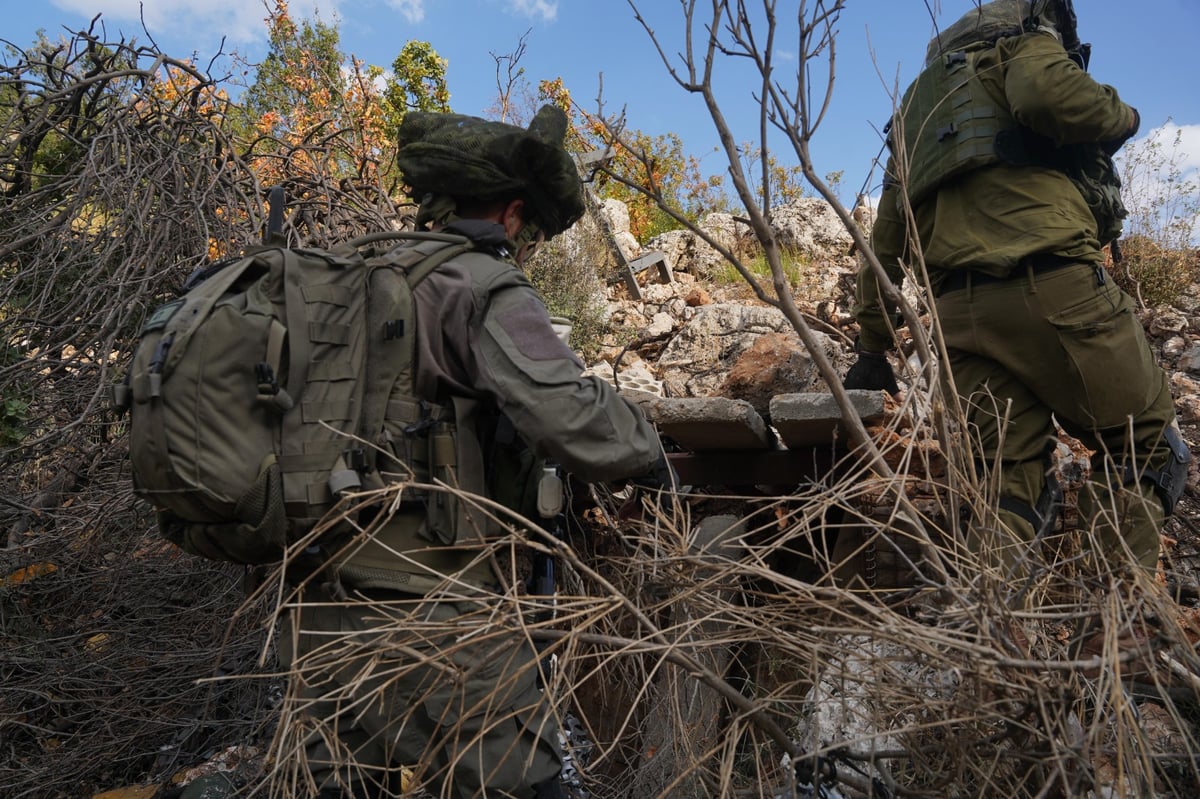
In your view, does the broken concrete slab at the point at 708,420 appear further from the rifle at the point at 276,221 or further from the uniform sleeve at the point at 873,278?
the rifle at the point at 276,221

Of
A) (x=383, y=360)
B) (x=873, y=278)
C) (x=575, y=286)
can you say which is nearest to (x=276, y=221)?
(x=383, y=360)

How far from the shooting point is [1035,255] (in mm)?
2779

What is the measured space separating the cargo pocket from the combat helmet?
1.58 metres

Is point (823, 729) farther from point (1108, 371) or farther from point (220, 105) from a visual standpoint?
point (220, 105)

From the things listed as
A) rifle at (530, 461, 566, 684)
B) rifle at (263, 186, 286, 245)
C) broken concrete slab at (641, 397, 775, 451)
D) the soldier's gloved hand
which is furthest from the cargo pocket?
rifle at (263, 186, 286, 245)

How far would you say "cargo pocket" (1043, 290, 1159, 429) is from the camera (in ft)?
8.86

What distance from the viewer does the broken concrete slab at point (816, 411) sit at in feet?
8.97

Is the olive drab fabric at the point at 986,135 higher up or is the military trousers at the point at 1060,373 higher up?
the olive drab fabric at the point at 986,135

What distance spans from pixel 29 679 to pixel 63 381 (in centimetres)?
114

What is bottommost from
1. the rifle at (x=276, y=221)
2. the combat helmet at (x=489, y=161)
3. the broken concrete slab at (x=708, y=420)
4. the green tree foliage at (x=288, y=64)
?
the broken concrete slab at (x=708, y=420)

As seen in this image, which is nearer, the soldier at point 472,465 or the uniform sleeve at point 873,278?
the soldier at point 472,465

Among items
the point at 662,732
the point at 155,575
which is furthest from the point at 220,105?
the point at 662,732

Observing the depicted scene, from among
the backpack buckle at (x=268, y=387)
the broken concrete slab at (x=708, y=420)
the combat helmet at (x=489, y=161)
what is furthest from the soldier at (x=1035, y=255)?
the backpack buckle at (x=268, y=387)

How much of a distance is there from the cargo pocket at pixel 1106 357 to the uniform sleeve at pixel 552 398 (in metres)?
1.53
